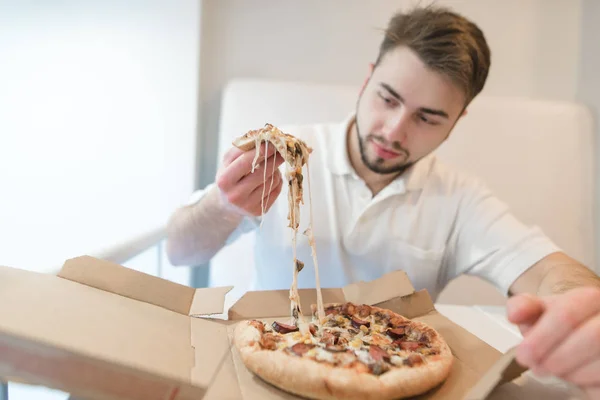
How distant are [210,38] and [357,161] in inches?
29.7

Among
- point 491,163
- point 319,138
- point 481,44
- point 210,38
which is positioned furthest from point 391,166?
point 210,38

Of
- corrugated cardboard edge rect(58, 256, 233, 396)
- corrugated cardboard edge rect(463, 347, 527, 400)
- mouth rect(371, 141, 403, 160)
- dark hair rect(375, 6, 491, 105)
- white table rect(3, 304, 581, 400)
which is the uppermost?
dark hair rect(375, 6, 491, 105)

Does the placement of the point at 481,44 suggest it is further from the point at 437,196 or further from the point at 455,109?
the point at 437,196

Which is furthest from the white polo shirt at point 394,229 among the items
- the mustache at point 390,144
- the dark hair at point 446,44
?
the dark hair at point 446,44

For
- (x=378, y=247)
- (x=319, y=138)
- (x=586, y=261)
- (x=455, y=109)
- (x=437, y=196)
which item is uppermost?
(x=455, y=109)

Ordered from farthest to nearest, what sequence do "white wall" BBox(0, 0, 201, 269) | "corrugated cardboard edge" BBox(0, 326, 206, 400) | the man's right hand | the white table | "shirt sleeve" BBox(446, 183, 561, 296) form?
1. "white wall" BBox(0, 0, 201, 269)
2. "shirt sleeve" BBox(446, 183, 561, 296)
3. the man's right hand
4. the white table
5. "corrugated cardboard edge" BBox(0, 326, 206, 400)

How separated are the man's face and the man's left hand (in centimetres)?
61

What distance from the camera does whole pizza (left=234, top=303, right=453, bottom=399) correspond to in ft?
1.66

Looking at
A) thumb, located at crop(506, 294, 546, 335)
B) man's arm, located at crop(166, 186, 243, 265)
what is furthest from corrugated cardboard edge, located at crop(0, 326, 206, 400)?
man's arm, located at crop(166, 186, 243, 265)

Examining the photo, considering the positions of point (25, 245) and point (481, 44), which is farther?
point (25, 245)

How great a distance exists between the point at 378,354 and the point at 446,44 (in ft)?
2.34

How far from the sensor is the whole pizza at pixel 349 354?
0.50 metres

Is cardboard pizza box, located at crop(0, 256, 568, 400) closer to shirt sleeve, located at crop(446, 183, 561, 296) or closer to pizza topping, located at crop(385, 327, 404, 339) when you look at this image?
pizza topping, located at crop(385, 327, 404, 339)

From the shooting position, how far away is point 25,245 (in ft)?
3.91
